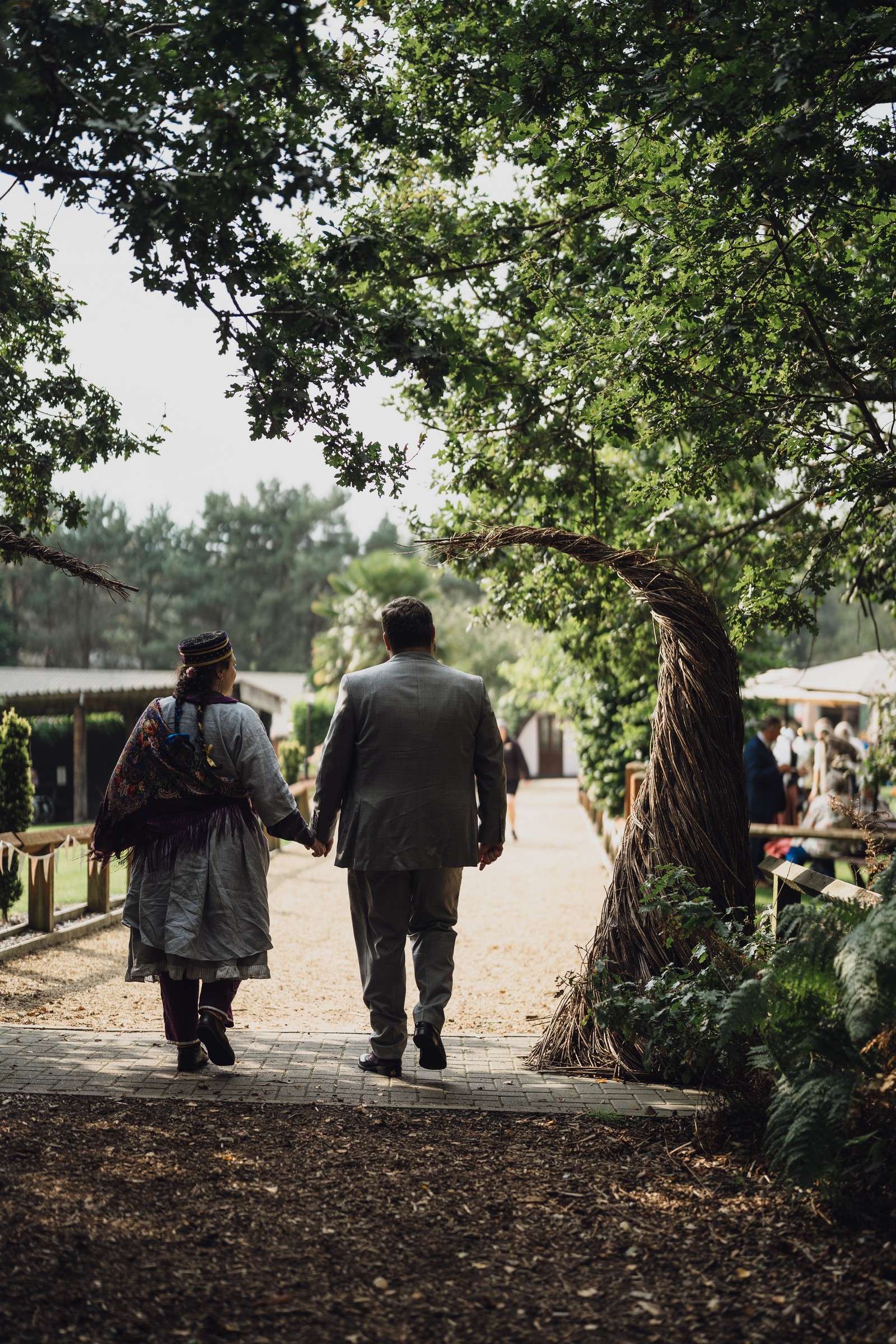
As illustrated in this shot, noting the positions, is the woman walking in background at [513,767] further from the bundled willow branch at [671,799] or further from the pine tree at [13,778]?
the bundled willow branch at [671,799]

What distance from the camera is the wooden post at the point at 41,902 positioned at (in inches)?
371

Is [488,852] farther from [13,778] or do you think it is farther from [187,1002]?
[13,778]

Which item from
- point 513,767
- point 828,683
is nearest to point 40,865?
point 513,767

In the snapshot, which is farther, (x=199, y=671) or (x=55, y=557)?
(x=55, y=557)

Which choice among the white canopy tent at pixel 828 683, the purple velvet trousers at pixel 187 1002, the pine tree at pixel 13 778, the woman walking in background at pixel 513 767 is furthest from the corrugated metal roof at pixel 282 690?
the purple velvet trousers at pixel 187 1002

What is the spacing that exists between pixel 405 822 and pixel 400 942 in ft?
1.65

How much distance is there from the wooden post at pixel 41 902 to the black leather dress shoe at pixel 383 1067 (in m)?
5.49

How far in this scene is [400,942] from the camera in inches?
186

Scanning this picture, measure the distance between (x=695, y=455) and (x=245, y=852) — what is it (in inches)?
166

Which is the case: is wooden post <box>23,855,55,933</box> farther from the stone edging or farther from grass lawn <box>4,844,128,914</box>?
grass lawn <box>4,844,128,914</box>

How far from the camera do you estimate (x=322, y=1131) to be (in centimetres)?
384

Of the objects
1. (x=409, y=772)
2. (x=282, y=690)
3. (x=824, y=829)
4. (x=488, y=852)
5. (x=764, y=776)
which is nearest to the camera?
(x=409, y=772)

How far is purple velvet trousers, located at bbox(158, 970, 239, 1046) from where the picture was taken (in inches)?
181

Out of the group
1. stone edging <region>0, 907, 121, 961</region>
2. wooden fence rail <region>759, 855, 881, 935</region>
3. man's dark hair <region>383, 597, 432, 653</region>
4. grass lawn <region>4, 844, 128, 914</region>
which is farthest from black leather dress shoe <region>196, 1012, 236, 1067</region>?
grass lawn <region>4, 844, 128, 914</region>
